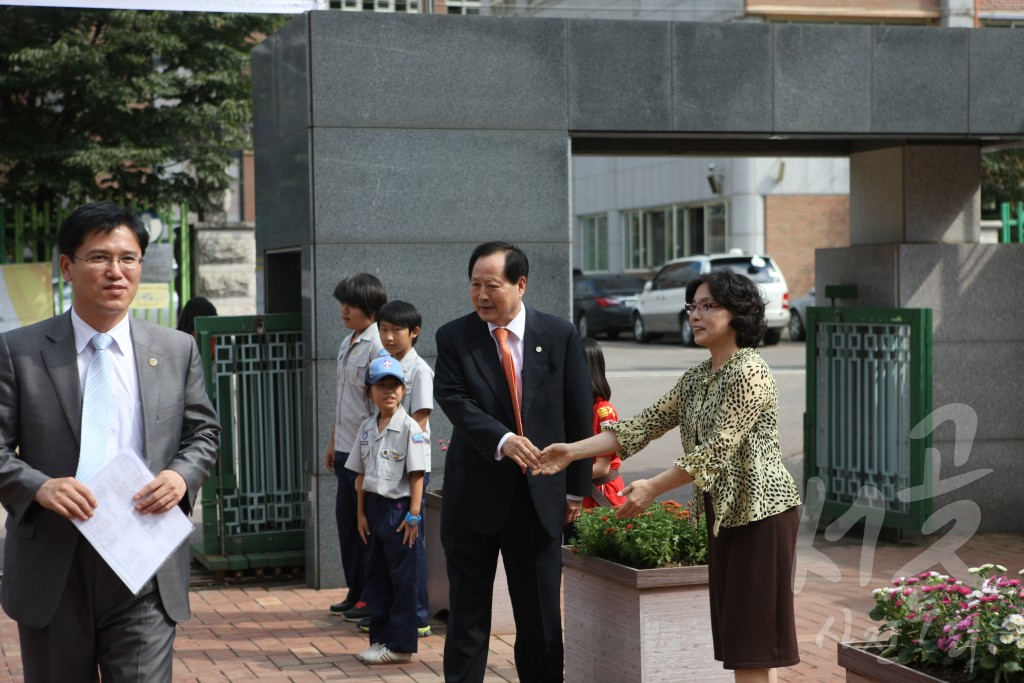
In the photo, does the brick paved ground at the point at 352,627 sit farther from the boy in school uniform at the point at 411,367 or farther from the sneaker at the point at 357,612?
the boy in school uniform at the point at 411,367

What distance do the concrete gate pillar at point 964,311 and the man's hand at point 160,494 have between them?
7061 mm

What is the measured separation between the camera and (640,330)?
32.7 meters

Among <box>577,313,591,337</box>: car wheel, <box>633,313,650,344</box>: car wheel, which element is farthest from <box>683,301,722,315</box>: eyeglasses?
<box>577,313,591,337</box>: car wheel

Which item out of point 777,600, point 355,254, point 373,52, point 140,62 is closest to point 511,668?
point 777,600

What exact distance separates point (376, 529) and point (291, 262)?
141 inches

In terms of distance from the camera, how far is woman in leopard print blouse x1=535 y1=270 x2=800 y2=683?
4809mm

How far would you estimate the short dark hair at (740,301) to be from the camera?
16.0ft

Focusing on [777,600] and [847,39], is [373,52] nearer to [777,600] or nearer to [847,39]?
[847,39]

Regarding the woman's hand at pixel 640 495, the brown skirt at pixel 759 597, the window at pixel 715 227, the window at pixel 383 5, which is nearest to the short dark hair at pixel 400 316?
the woman's hand at pixel 640 495

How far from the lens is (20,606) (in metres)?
3.93

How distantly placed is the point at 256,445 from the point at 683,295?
906 inches

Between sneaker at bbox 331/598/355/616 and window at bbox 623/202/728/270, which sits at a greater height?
window at bbox 623/202/728/270

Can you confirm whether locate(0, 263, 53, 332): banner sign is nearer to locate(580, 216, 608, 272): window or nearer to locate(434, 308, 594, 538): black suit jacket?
locate(434, 308, 594, 538): black suit jacket

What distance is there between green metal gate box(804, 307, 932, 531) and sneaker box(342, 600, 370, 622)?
13.1 ft
